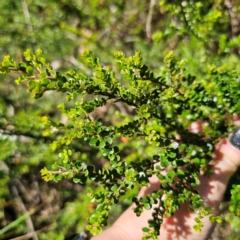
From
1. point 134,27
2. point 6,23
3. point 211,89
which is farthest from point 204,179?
point 6,23

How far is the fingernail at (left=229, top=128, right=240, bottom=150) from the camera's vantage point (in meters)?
1.48

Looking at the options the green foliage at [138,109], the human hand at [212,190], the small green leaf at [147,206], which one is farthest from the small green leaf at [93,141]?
the human hand at [212,190]

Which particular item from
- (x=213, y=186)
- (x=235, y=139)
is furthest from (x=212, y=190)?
(x=235, y=139)

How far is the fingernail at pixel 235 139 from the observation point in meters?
1.48

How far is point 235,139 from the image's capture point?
152 centimetres

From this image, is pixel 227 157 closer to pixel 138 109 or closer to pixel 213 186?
pixel 213 186

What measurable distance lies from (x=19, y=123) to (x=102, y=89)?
895mm

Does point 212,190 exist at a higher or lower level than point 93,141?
lower

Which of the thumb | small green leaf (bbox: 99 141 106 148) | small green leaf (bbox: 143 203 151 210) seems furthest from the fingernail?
small green leaf (bbox: 99 141 106 148)

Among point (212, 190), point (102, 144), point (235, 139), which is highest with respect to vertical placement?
point (102, 144)

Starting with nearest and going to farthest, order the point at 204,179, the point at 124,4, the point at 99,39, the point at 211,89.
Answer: the point at 211,89 → the point at 204,179 → the point at 124,4 → the point at 99,39

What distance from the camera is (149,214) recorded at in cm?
166

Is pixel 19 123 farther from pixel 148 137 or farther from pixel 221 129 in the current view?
pixel 221 129

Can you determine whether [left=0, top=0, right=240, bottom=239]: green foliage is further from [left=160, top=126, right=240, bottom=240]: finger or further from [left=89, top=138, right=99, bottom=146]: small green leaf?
[left=160, top=126, right=240, bottom=240]: finger
